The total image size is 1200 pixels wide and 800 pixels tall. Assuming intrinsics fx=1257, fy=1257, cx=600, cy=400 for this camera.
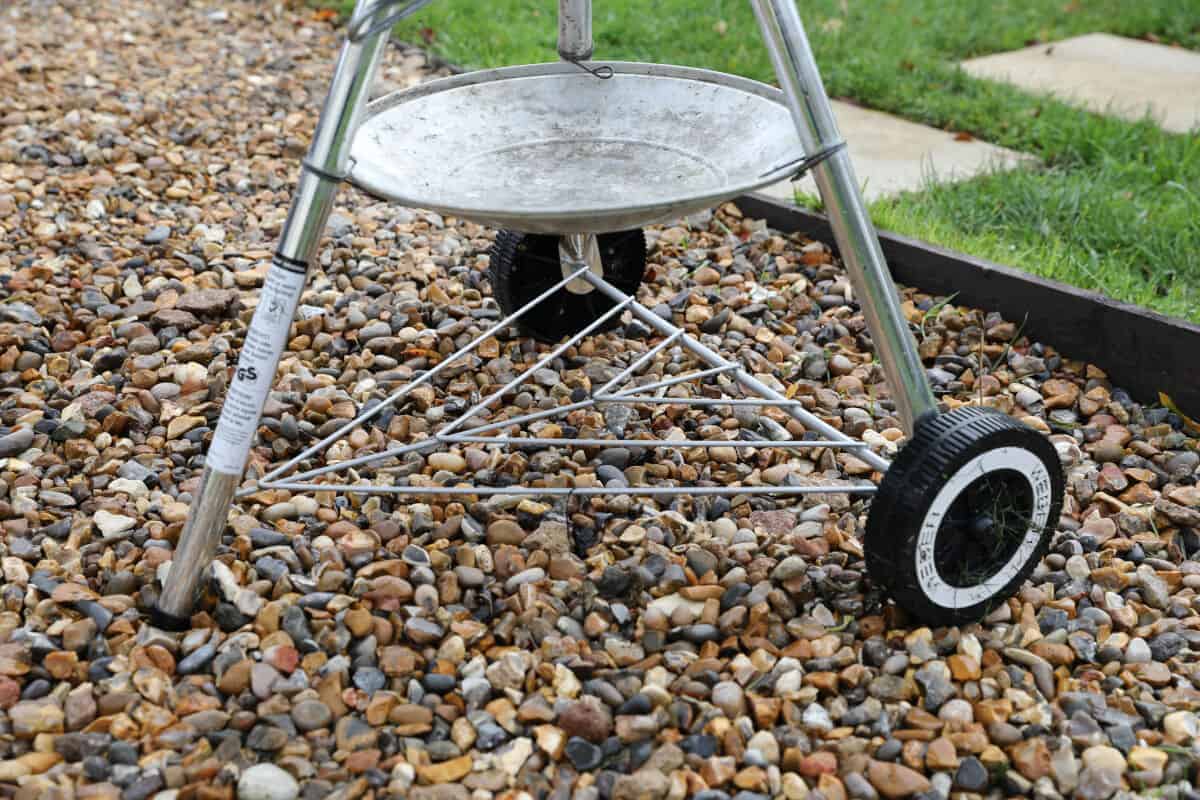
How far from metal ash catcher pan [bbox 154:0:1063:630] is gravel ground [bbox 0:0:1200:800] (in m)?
0.10

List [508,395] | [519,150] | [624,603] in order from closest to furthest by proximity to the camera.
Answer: [624,603]
[519,150]
[508,395]

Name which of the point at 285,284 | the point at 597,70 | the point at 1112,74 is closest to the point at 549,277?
the point at 597,70

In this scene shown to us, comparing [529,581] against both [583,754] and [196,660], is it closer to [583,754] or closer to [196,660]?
[583,754]

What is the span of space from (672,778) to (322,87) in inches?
105

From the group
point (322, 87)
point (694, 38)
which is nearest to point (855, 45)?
point (694, 38)

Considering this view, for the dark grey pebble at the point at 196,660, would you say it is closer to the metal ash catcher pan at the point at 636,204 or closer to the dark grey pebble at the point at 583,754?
the metal ash catcher pan at the point at 636,204

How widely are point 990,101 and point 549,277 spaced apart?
1559 mm

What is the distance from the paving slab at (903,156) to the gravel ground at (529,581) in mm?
362

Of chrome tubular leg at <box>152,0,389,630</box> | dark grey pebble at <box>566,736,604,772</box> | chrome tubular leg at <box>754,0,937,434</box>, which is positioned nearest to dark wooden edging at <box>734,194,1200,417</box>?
chrome tubular leg at <box>754,0,937,434</box>

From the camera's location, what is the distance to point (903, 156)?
293 centimetres

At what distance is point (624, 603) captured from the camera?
60.7 inches

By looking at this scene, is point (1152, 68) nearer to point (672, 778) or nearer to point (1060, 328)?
point (1060, 328)

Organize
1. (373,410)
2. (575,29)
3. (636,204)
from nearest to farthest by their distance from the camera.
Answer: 1. (636,204)
2. (373,410)
3. (575,29)

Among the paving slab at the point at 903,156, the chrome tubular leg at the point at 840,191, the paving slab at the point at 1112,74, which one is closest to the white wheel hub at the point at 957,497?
the chrome tubular leg at the point at 840,191
